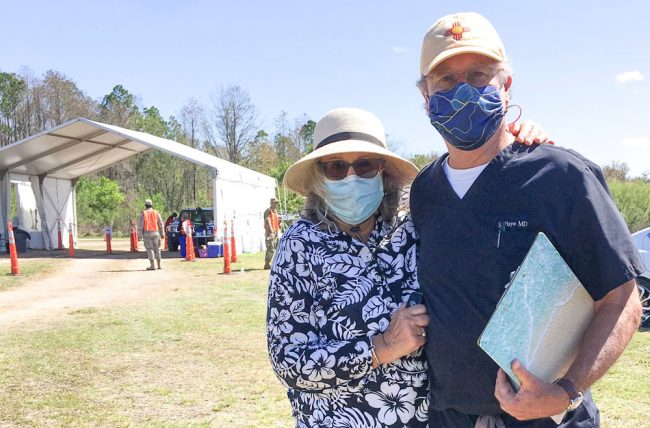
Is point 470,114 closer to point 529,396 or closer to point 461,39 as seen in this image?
point 461,39

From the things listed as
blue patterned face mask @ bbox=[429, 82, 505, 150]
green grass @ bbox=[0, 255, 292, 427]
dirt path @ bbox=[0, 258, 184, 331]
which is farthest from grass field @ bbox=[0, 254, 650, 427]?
blue patterned face mask @ bbox=[429, 82, 505, 150]

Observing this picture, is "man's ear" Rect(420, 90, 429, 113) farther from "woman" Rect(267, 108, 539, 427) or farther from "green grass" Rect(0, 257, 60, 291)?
A: "green grass" Rect(0, 257, 60, 291)

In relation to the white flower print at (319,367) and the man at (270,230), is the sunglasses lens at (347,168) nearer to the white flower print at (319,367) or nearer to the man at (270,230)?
the white flower print at (319,367)

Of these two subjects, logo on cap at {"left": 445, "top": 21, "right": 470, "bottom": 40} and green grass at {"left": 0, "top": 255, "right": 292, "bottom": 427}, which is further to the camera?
green grass at {"left": 0, "top": 255, "right": 292, "bottom": 427}

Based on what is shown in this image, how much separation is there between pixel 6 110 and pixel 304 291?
191 feet

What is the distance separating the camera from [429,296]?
6.22 feet

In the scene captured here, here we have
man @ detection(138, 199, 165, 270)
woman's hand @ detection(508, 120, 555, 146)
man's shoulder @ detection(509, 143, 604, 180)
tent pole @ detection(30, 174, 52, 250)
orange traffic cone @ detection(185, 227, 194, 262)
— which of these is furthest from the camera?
tent pole @ detection(30, 174, 52, 250)

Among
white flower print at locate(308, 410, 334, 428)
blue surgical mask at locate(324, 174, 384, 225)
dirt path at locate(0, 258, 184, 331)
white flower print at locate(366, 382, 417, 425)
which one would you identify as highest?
blue surgical mask at locate(324, 174, 384, 225)

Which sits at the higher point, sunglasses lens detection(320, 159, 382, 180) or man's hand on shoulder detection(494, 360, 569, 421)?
sunglasses lens detection(320, 159, 382, 180)

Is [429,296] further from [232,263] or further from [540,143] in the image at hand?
[232,263]

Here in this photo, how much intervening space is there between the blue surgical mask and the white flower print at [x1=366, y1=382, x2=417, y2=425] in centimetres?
61

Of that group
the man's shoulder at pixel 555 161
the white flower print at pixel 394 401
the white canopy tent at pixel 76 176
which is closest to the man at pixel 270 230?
the white canopy tent at pixel 76 176

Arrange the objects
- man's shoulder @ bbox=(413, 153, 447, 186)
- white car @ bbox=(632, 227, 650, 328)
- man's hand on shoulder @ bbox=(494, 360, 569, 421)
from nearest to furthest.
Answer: man's hand on shoulder @ bbox=(494, 360, 569, 421)
man's shoulder @ bbox=(413, 153, 447, 186)
white car @ bbox=(632, 227, 650, 328)

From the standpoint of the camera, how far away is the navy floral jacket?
1.92m
